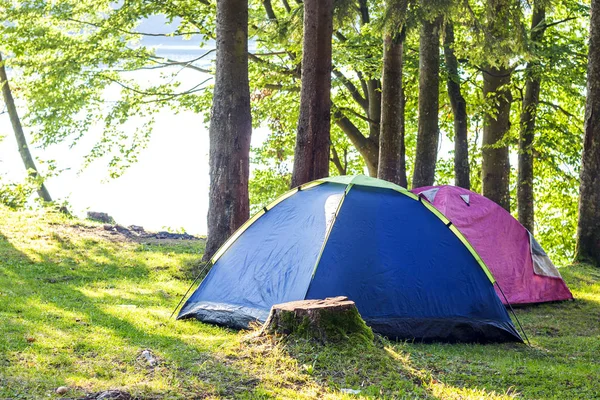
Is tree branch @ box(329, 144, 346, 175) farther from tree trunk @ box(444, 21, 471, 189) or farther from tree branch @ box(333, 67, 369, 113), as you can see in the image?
tree trunk @ box(444, 21, 471, 189)

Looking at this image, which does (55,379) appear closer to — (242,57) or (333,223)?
(333,223)

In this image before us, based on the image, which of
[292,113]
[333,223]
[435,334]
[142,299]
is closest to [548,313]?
[435,334]

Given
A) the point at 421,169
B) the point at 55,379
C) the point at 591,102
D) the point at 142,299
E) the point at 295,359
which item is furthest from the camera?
the point at 421,169

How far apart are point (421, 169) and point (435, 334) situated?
714cm

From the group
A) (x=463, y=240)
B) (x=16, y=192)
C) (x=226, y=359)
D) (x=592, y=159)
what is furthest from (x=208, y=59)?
(x=226, y=359)

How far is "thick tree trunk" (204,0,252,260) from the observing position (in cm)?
1085

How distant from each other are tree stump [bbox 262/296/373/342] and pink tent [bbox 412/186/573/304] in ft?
13.5

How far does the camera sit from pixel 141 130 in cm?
2139

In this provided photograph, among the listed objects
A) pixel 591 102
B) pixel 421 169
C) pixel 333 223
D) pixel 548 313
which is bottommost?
pixel 548 313

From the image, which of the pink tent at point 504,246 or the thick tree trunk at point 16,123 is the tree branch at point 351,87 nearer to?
the thick tree trunk at point 16,123

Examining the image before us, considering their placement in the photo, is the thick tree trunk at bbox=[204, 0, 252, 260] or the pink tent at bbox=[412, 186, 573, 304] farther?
the thick tree trunk at bbox=[204, 0, 252, 260]

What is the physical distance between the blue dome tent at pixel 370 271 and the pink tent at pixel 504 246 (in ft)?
7.55

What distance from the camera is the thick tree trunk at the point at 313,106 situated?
11008mm

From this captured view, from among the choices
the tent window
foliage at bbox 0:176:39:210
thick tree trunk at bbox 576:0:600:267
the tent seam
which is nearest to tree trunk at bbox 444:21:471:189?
thick tree trunk at bbox 576:0:600:267
